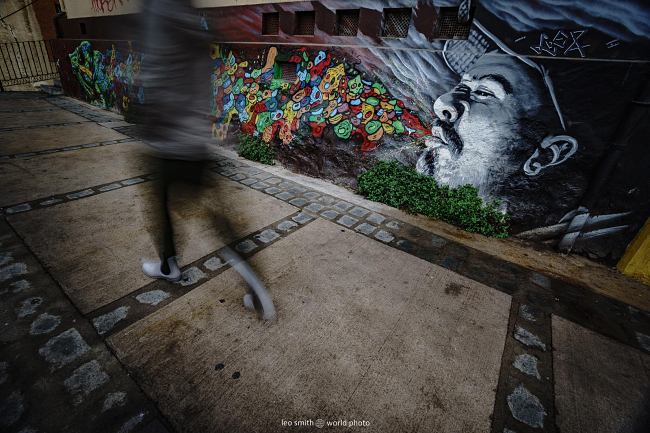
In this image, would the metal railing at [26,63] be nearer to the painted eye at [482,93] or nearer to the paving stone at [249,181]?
Answer: the paving stone at [249,181]

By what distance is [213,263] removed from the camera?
9.39ft

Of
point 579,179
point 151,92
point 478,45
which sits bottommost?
point 579,179

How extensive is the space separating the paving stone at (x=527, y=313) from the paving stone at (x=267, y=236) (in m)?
2.52

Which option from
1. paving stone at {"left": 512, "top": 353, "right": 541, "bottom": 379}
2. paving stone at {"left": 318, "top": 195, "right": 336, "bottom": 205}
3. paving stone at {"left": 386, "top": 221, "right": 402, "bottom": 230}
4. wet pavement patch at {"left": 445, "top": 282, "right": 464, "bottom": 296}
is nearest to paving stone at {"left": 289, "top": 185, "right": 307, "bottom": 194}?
paving stone at {"left": 318, "top": 195, "right": 336, "bottom": 205}

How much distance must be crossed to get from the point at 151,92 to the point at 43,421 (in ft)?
6.28

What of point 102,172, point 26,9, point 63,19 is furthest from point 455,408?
point 26,9

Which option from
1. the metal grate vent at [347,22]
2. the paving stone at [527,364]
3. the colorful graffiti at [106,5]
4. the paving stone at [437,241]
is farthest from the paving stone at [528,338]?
the colorful graffiti at [106,5]

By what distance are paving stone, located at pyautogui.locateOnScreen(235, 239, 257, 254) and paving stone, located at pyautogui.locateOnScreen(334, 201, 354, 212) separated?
1.49 metres

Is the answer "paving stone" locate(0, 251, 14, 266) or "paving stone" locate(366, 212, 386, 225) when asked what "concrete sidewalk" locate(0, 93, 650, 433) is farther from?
"paving stone" locate(366, 212, 386, 225)

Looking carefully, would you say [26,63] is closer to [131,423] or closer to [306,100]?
[306,100]

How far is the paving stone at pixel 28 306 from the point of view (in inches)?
82.9

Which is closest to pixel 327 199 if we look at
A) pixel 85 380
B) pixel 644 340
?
pixel 85 380

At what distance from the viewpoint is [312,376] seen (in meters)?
1.92

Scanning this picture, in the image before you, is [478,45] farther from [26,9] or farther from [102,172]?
[26,9]
